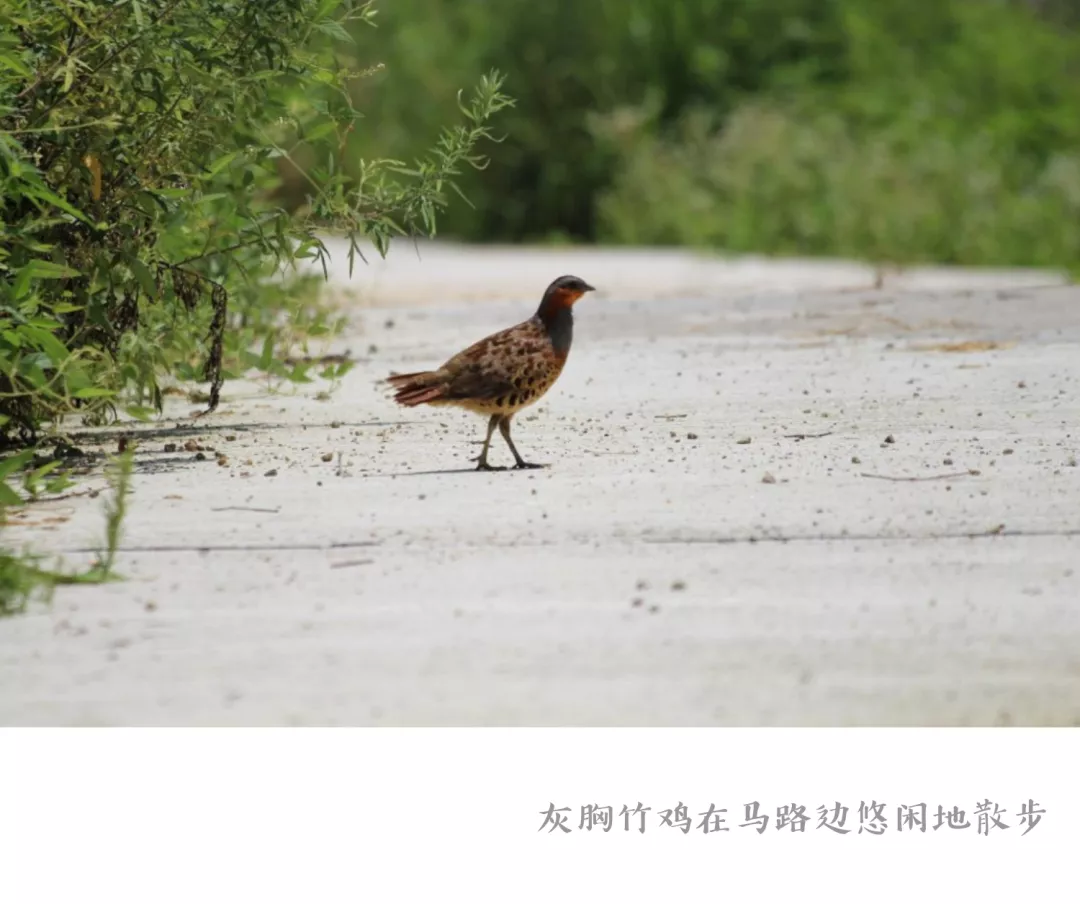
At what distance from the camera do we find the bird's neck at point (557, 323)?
26.7 feet

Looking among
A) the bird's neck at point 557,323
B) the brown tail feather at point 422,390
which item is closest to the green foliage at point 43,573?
the brown tail feather at point 422,390

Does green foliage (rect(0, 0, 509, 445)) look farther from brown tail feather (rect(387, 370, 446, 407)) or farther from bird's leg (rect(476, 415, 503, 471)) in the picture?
bird's leg (rect(476, 415, 503, 471))

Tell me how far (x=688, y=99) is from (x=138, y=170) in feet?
62.5

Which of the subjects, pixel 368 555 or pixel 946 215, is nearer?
pixel 368 555

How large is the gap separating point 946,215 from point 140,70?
15548mm

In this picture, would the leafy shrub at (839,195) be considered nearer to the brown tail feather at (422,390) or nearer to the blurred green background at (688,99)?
the blurred green background at (688,99)

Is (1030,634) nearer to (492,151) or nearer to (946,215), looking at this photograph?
(946,215)

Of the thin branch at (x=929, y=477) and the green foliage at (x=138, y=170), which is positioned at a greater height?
the green foliage at (x=138, y=170)

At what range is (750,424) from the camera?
902cm

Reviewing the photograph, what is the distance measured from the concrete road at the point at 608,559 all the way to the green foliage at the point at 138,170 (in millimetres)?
539

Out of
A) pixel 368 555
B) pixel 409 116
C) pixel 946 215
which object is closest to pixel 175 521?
pixel 368 555

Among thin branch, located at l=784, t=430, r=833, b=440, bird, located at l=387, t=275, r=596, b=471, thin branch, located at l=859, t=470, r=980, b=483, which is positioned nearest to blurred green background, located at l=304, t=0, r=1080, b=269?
thin branch, located at l=784, t=430, r=833, b=440

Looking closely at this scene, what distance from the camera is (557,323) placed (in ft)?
26.9

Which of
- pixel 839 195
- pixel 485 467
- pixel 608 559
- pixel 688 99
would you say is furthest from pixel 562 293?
pixel 688 99
